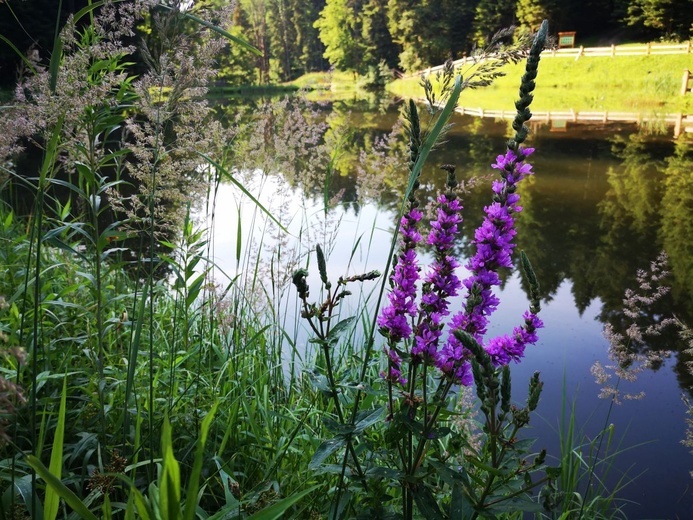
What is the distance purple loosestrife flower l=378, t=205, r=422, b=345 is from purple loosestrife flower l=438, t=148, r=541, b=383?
0.15m

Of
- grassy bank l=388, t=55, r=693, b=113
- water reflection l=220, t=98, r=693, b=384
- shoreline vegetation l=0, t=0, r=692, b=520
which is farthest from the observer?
grassy bank l=388, t=55, r=693, b=113

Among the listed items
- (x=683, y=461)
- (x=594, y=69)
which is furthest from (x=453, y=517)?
(x=594, y=69)

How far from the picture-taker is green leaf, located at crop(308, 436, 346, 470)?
1459 millimetres

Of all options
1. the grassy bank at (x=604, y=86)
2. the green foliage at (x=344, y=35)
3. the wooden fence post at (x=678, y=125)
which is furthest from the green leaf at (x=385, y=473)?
the green foliage at (x=344, y=35)

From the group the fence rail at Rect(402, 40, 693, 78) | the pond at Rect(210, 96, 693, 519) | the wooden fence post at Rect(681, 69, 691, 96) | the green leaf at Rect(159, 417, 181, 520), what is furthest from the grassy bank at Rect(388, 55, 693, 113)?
the green leaf at Rect(159, 417, 181, 520)

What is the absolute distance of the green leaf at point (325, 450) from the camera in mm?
1459

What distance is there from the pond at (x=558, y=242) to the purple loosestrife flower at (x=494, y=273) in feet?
3.56

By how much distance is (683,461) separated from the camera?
3.73 meters

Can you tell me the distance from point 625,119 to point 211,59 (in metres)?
20.6

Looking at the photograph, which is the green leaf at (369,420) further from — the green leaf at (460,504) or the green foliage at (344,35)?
the green foliage at (344,35)

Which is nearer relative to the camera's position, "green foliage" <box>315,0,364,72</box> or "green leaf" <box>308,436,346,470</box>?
"green leaf" <box>308,436,346,470</box>

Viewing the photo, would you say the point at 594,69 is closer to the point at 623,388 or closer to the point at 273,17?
the point at 623,388

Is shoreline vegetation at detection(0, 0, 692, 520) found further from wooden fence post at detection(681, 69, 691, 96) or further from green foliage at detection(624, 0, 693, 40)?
green foliage at detection(624, 0, 693, 40)

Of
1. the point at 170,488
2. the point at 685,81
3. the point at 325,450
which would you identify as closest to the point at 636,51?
the point at 685,81
